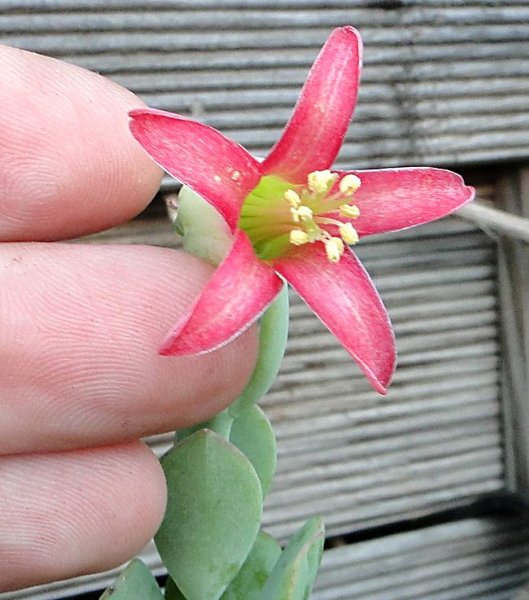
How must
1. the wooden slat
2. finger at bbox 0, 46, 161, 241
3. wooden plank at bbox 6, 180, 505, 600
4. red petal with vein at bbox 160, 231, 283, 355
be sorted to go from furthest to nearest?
1. wooden plank at bbox 6, 180, 505, 600
2. the wooden slat
3. finger at bbox 0, 46, 161, 241
4. red petal with vein at bbox 160, 231, 283, 355

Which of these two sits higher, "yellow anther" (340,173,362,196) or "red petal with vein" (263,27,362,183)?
"red petal with vein" (263,27,362,183)

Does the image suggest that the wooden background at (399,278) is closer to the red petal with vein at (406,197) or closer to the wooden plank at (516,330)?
the wooden plank at (516,330)

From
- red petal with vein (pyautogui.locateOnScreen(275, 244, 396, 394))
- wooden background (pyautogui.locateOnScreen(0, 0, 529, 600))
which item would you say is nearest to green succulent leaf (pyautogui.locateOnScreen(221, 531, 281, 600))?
red petal with vein (pyautogui.locateOnScreen(275, 244, 396, 394))

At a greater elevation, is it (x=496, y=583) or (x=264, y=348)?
(x=264, y=348)

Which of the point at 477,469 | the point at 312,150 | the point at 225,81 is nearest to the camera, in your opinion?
the point at 312,150

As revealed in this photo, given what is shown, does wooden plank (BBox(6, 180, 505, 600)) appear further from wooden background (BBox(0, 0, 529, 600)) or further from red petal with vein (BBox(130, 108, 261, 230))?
red petal with vein (BBox(130, 108, 261, 230))

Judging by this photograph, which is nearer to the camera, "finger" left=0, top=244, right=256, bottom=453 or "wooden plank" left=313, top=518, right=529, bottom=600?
"finger" left=0, top=244, right=256, bottom=453

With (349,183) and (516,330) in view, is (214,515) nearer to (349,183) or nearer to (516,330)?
(349,183)

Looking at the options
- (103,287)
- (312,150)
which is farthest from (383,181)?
(103,287)

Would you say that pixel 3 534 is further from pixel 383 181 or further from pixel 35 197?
pixel 383 181
